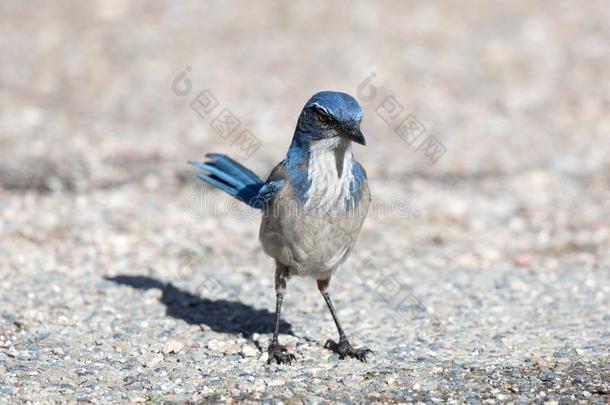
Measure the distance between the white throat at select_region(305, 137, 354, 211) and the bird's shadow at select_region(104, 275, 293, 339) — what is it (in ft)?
4.37

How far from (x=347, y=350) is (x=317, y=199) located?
43.7 inches

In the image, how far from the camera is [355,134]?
231 inches

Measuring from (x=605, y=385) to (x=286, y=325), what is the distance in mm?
2571

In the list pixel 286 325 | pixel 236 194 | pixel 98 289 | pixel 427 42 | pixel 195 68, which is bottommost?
pixel 98 289

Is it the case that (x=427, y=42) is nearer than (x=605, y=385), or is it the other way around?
(x=605, y=385)

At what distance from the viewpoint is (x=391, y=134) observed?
506 inches

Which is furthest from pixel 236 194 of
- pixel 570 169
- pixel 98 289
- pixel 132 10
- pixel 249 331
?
pixel 132 10

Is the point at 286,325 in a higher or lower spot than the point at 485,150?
lower

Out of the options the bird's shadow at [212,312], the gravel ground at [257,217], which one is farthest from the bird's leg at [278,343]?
the bird's shadow at [212,312]

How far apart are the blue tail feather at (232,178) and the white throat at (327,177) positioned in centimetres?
96

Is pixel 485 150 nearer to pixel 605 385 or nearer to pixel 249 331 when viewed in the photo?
pixel 249 331

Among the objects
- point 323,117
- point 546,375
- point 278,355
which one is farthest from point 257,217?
point 546,375

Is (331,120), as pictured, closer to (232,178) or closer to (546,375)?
(232,178)

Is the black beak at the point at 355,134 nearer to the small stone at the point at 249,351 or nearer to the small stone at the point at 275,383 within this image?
the small stone at the point at 275,383
